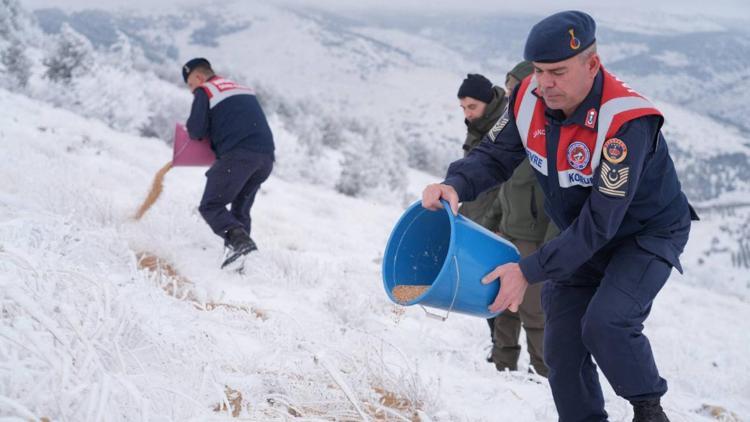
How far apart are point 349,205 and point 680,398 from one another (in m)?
13.6

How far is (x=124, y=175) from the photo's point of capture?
9500 millimetres

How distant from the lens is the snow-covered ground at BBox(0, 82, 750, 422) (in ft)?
4.63

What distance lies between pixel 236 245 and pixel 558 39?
12.1 ft

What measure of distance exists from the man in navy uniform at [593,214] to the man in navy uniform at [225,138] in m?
3.17

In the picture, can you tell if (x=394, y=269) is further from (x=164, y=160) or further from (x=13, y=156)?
(x=164, y=160)

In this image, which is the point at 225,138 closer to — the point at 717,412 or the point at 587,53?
the point at 587,53

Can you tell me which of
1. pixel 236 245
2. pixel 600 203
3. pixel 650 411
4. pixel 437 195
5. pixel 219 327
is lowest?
pixel 236 245

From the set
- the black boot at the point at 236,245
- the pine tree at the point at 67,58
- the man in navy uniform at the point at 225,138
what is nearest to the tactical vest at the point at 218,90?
the man in navy uniform at the point at 225,138

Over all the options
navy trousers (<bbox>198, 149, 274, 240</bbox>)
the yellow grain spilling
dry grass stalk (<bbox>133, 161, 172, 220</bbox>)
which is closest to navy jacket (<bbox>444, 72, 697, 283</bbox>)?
the yellow grain spilling

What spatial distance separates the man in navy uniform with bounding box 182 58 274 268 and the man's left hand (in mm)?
3200

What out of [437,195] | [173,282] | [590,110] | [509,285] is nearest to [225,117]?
[173,282]

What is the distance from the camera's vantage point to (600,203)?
6.07 ft

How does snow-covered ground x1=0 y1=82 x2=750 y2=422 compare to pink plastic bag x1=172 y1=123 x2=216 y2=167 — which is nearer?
snow-covered ground x1=0 y1=82 x2=750 y2=422

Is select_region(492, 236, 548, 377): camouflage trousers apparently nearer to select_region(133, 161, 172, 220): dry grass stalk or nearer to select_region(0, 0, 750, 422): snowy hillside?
select_region(0, 0, 750, 422): snowy hillside
